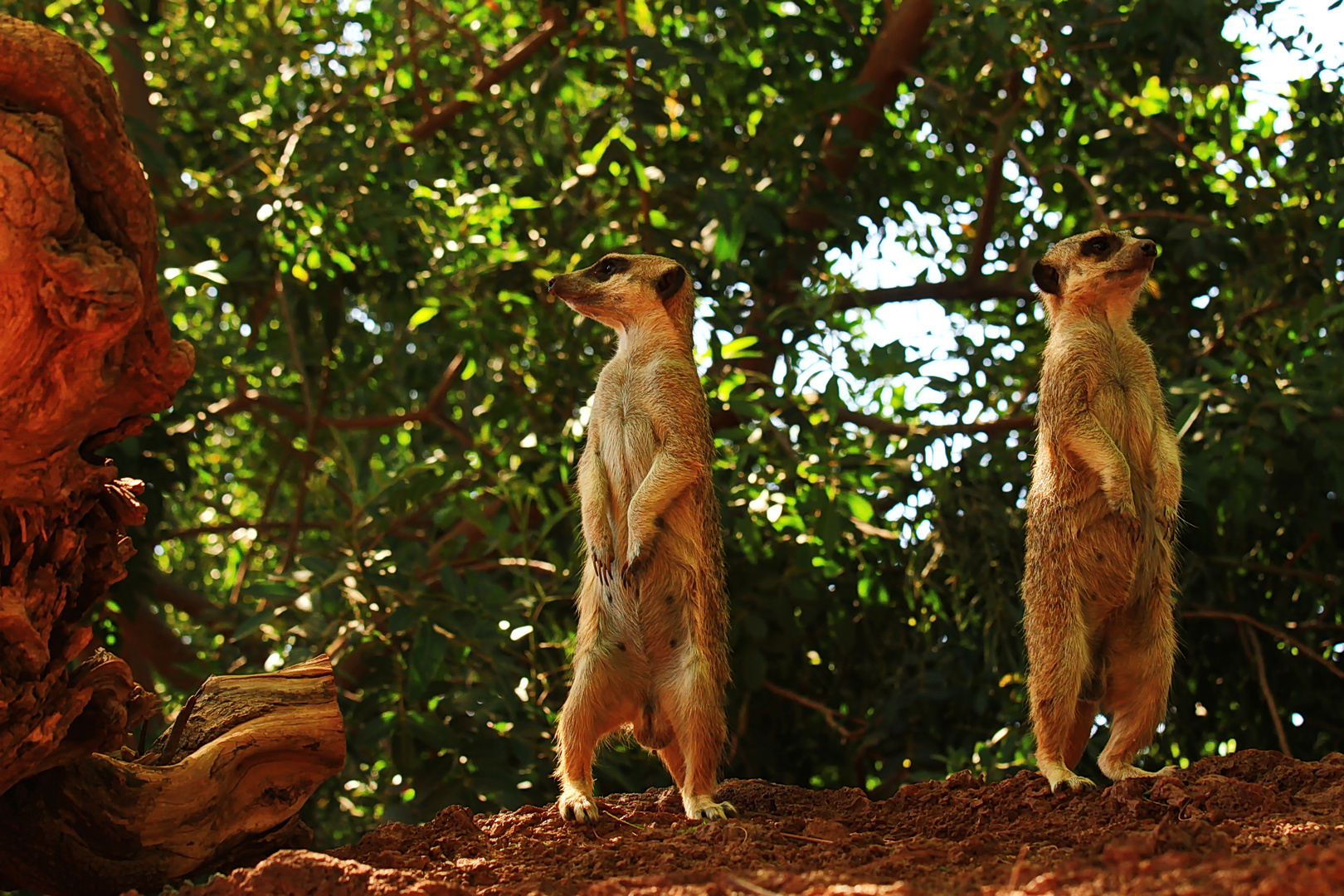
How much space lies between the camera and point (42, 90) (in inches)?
103

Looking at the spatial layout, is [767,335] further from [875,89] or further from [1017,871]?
[1017,871]

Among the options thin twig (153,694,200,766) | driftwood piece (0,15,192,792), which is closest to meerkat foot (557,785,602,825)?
thin twig (153,694,200,766)

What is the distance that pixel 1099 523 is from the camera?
12.1 feet

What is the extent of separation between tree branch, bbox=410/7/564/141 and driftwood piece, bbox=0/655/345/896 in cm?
453

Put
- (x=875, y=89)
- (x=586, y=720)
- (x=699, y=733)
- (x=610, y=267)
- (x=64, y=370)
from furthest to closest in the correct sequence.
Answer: (x=875, y=89)
(x=610, y=267)
(x=586, y=720)
(x=699, y=733)
(x=64, y=370)

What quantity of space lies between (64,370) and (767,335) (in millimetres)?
4001

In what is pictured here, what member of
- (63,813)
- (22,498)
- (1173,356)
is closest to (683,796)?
(63,813)

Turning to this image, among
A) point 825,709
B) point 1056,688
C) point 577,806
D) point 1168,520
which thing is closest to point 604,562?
point 577,806

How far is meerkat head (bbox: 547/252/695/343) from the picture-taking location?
3.95 metres

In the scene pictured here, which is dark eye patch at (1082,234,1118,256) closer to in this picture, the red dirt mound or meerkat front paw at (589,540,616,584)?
the red dirt mound

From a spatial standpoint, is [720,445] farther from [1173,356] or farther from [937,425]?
[1173,356]

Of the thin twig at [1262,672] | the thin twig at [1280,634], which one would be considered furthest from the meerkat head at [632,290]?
the thin twig at [1262,672]

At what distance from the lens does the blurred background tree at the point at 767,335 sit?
5.05m

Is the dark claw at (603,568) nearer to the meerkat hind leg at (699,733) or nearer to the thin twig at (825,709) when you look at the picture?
the meerkat hind leg at (699,733)
